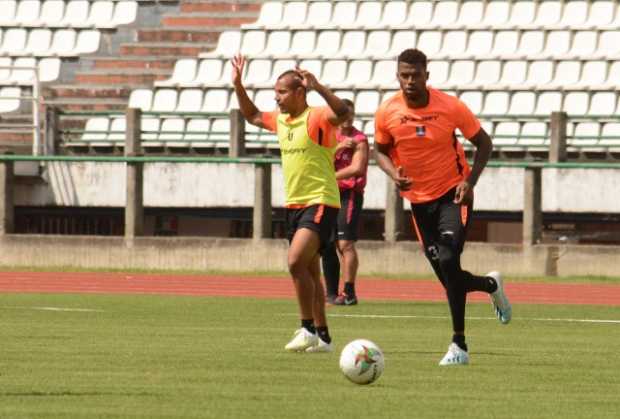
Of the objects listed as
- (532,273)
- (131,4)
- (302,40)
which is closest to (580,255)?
(532,273)

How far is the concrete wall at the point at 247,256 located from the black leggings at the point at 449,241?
12.6m

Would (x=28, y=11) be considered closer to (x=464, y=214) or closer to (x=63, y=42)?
(x=63, y=42)

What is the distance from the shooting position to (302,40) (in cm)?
3322

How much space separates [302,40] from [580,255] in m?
10.6

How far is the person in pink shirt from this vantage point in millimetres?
17594

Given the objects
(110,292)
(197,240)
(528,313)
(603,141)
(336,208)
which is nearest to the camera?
(336,208)

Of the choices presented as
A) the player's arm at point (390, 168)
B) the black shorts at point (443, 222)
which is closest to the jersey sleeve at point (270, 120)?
the player's arm at point (390, 168)

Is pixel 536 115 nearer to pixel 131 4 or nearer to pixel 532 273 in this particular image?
pixel 532 273

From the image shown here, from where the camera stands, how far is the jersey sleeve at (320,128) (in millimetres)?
12414

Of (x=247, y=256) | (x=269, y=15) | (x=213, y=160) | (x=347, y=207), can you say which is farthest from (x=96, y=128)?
(x=347, y=207)

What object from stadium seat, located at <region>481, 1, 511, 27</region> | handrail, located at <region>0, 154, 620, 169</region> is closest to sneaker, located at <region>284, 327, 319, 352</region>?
handrail, located at <region>0, 154, 620, 169</region>

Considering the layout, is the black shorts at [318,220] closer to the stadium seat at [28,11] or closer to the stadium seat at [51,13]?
the stadium seat at [51,13]

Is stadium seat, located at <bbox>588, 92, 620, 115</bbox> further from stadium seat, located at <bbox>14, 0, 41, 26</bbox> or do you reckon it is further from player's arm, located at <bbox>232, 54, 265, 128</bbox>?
player's arm, located at <bbox>232, 54, 265, 128</bbox>

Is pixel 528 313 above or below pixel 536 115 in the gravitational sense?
below
